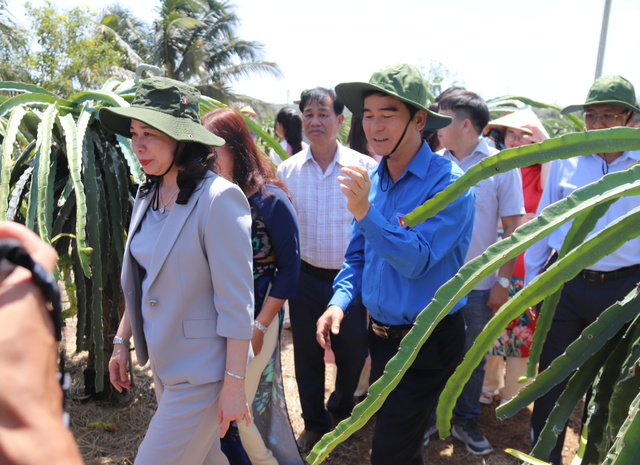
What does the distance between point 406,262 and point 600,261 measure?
4.52 ft

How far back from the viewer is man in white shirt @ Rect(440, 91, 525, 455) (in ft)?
11.1

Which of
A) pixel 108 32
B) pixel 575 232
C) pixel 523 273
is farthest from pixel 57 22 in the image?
pixel 575 232

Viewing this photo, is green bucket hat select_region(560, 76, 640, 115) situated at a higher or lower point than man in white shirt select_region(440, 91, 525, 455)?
higher

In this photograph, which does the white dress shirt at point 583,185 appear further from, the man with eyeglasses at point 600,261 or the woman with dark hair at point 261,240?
the woman with dark hair at point 261,240

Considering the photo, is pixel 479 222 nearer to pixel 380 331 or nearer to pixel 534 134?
pixel 534 134

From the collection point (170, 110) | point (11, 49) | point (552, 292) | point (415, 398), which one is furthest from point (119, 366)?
point (11, 49)

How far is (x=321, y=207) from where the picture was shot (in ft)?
11.9

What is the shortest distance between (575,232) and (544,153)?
34cm

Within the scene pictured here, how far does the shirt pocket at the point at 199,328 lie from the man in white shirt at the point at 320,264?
1.51 metres

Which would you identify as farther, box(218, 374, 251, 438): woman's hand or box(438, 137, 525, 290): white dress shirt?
box(438, 137, 525, 290): white dress shirt

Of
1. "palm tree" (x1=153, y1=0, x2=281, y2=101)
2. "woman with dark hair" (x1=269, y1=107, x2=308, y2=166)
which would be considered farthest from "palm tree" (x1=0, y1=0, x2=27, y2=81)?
"woman with dark hair" (x1=269, y1=107, x2=308, y2=166)

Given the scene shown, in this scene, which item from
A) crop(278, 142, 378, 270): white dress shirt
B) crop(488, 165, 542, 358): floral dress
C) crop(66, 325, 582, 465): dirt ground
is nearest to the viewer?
crop(66, 325, 582, 465): dirt ground

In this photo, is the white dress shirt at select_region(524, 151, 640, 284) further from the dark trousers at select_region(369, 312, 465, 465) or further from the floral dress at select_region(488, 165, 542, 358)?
the dark trousers at select_region(369, 312, 465, 465)

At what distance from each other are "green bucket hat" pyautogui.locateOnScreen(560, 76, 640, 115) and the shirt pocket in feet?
7.52
